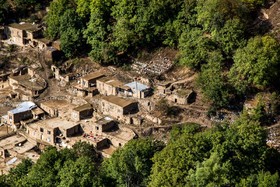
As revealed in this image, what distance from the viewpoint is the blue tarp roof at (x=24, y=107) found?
57.7 meters

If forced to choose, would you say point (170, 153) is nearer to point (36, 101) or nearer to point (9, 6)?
point (36, 101)

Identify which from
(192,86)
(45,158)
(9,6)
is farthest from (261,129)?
(9,6)

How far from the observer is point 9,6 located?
235ft

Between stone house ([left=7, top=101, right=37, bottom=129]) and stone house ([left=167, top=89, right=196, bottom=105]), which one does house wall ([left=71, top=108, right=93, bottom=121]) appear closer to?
stone house ([left=7, top=101, right=37, bottom=129])

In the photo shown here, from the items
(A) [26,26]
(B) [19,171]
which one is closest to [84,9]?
(A) [26,26]

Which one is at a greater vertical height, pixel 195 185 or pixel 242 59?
pixel 242 59

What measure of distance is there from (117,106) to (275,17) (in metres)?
15.3

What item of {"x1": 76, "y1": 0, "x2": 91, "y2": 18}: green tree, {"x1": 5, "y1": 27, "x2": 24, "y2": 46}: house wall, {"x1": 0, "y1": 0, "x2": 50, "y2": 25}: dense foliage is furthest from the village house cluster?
{"x1": 0, "y1": 0, "x2": 50, "y2": 25}: dense foliage

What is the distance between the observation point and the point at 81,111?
2223 inches

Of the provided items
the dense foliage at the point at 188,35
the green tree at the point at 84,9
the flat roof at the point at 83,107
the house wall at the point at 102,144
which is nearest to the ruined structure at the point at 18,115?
the flat roof at the point at 83,107

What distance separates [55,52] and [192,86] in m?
14.8

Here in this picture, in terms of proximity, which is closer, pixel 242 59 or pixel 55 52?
pixel 242 59

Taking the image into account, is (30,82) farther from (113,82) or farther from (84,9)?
(84,9)

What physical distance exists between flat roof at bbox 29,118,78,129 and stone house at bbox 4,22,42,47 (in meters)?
12.6
